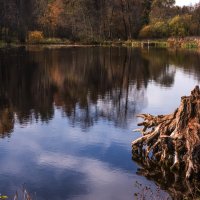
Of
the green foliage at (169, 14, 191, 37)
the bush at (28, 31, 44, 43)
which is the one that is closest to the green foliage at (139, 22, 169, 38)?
the green foliage at (169, 14, 191, 37)

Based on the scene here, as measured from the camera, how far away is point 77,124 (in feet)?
100

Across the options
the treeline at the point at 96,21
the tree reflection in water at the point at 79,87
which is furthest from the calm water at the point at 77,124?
the treeline at the point at 96,21

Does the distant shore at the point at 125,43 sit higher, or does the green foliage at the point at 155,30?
the green foliage at the point at 155,30

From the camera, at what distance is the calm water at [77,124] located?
2009cm

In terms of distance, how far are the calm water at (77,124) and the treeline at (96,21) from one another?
7398 cm

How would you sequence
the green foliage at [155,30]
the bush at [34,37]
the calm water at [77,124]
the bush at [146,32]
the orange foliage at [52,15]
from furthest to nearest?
the green foliage at [155,30] → the bush at [146,32] → the orange foliage at [52,15] → the bush at [34,37] → the calm water at [77,124]

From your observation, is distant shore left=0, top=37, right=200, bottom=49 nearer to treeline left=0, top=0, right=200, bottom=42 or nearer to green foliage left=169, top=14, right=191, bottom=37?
treeline left=0, top=0, right=200, bottom=42

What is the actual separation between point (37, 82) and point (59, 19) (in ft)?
299

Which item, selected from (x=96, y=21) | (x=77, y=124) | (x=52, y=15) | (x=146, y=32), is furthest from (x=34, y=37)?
(x=77, y=124)

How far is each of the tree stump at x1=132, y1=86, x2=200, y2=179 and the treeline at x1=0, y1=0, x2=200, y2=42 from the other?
112 metres

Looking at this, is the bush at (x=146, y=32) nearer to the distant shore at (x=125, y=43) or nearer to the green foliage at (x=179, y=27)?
the distant shore at (x=125, y=43)

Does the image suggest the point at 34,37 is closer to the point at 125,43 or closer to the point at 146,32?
the point at 125,43

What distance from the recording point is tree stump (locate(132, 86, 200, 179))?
63.8 feet

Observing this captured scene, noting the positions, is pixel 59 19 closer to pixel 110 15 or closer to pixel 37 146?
pixel 110 15
